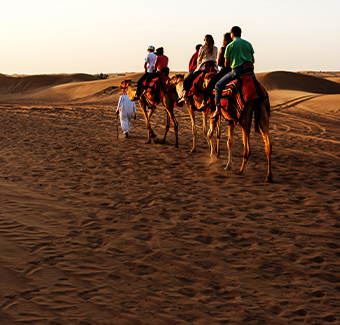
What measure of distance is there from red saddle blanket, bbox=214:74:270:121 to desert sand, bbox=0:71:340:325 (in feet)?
5.07

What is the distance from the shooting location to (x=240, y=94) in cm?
893

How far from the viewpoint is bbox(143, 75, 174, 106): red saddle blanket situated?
1274cm

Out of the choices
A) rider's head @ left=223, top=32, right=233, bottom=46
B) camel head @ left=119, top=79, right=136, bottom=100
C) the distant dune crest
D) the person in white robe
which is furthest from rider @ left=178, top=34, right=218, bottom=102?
the distant dune crest

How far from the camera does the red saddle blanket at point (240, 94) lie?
8.76 metres

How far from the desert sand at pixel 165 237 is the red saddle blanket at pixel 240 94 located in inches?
60.8

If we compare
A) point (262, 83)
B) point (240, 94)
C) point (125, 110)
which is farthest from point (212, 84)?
point (262, 83)

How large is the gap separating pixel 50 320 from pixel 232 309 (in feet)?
5.71

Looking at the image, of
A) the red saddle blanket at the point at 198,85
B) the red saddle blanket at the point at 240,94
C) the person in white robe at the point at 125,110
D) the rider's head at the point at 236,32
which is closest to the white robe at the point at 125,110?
the person in white robe at the point at 125,110

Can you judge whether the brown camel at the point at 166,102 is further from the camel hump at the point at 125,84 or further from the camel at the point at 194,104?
the camel at the point at 194,104

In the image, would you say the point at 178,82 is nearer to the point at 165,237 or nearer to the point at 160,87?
the point at 160,87

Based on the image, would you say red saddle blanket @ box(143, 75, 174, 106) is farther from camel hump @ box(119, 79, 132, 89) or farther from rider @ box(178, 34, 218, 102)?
rider @ box(178, 34, 218, 102)

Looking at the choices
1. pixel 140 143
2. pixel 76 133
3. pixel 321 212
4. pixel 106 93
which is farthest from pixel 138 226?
pixel 106 93

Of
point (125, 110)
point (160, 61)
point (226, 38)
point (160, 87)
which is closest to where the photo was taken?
point (226, 38)

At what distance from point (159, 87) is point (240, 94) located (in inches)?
173
